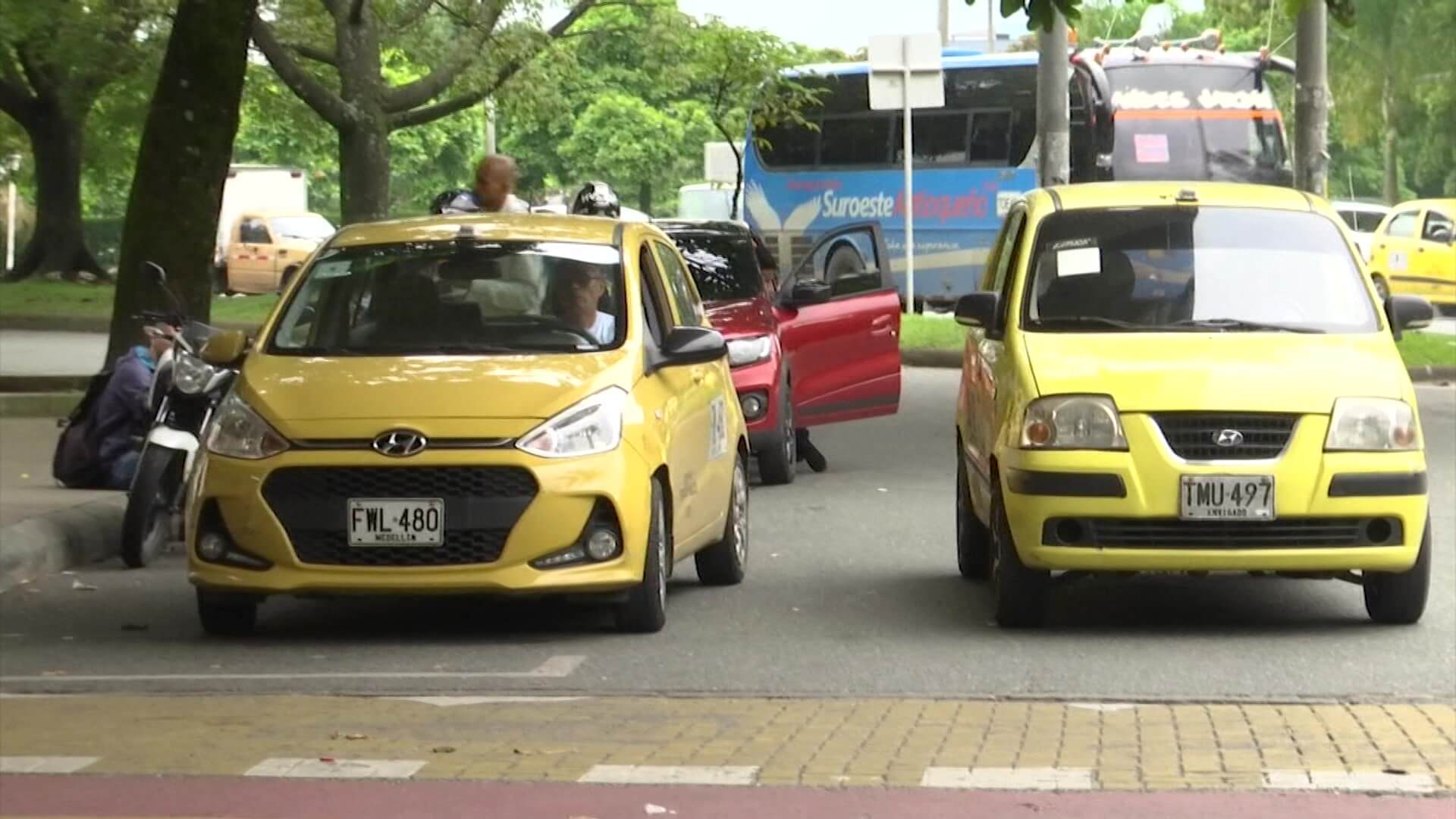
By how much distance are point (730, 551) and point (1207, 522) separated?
275 centimetres

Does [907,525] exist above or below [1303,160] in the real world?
below

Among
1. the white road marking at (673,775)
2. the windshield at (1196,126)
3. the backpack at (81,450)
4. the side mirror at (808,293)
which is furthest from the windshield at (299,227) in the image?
the white road marking at (673,775)

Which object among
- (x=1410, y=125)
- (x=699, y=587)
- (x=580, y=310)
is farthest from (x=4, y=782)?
(x=1410, y=125)

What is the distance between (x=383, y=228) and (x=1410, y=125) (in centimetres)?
5432

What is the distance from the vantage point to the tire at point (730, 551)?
1123 cm

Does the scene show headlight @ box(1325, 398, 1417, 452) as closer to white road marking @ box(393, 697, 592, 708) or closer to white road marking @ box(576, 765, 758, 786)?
white road marking @ box(393, 697, 592, 708)

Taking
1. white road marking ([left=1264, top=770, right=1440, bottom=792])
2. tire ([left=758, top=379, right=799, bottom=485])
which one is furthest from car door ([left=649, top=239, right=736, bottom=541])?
white road marking ([left=1264, top=770, right=1440, bottom=792])

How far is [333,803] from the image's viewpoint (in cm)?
638

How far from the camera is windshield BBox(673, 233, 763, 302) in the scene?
1563 centimetres

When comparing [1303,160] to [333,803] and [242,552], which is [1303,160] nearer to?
[242,552]

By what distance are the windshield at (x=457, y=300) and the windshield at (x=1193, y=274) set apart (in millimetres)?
1843

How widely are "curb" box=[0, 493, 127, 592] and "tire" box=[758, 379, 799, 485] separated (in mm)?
4165

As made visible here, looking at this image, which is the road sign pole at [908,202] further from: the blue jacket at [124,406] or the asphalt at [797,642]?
the asphalt at [797,642]

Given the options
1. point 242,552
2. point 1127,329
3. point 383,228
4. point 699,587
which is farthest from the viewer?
point 699,587
